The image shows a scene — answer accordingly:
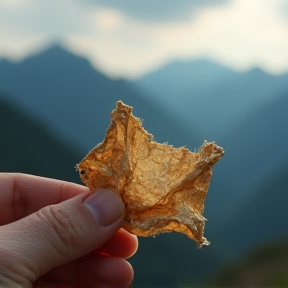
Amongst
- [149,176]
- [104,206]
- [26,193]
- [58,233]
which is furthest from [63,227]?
[26,193]

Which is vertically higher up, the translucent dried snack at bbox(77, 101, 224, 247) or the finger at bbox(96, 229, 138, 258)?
the translucent dried snack at bbox(77, 101, 224, 247)

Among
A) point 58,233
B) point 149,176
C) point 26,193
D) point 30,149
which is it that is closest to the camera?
point 58,233

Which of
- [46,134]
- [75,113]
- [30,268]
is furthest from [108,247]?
[75,113]

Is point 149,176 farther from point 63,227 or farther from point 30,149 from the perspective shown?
point 30,149

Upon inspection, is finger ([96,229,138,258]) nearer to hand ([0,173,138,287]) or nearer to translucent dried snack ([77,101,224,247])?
hand ([0,173,138,287])

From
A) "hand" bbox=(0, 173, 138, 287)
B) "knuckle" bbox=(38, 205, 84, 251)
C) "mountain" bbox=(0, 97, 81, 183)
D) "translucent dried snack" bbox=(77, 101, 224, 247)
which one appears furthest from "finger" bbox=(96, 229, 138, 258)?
"mountain" bbox=(0, 97, 81, 183)

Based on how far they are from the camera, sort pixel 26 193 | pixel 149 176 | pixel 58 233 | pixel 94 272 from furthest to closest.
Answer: pixel 26 193 < pixel 94 272 < pixel 149 176 < pixel 58 233
